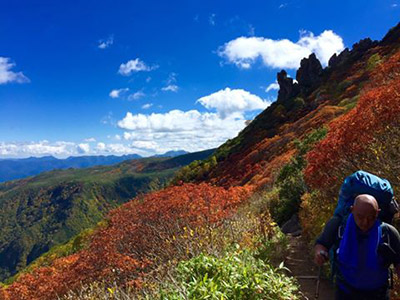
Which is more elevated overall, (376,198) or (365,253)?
(376,198)

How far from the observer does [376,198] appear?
3010mm

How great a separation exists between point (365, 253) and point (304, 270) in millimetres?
3974

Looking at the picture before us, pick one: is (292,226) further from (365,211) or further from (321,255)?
(365,211)

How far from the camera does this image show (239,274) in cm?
407

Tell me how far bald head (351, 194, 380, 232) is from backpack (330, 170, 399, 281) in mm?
189

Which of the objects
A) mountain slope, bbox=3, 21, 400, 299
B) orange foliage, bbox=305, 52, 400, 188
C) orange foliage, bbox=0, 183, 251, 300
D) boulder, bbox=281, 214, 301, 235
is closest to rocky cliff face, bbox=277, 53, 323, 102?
mountain slope, bbox=3, 21, 400, 299

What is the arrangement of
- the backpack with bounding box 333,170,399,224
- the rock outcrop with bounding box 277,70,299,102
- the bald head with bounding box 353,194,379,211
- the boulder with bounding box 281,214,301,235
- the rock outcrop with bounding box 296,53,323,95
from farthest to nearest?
1. the rock outcrop with bounding box 277,70,299,102
2. the rock outcrop with bounding box 296,53,323,95
3. the boulder with bounding box 281,214,301,235
4. the backpack with bounding box 333,170,399,224
5. the bald head with bounding box 353,194,379,211

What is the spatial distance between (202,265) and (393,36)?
2839 inches

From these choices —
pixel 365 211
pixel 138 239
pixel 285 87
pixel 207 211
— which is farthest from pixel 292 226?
pixel 285 87

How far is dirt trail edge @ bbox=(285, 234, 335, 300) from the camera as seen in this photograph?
5465 millimetres

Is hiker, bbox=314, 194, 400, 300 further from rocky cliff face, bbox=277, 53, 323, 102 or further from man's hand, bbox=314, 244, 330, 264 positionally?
rocky cliff face, bbox=277, 53, 323, 102

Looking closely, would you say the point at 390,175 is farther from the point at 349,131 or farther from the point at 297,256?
the point at 297,256

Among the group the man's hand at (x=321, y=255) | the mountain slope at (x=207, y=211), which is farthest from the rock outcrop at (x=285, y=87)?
the man's hand at (x=321, y=255)

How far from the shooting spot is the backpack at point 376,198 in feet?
9.39
